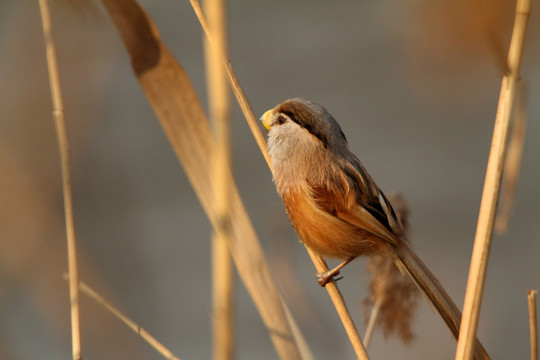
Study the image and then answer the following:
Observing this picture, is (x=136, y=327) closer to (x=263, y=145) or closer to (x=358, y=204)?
(x=263, y=145)

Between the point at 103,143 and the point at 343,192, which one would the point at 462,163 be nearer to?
the point at 103,143

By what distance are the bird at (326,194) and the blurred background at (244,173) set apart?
1.01 feet

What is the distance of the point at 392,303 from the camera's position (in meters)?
2.72

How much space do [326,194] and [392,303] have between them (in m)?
0.59

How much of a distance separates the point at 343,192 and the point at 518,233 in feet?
12.6

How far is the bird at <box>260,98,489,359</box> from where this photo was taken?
2977mm

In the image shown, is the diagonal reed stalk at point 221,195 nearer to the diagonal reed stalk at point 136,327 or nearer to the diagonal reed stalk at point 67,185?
the diagonal reed stalk at point 136,327

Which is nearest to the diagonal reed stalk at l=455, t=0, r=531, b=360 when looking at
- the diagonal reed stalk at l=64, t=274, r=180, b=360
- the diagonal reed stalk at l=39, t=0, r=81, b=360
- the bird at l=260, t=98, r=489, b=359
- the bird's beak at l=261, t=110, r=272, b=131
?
the diagonal reed stalk at l=64, t=274, r=180, b=360

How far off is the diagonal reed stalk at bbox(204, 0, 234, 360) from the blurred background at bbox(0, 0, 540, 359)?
840 millimetres

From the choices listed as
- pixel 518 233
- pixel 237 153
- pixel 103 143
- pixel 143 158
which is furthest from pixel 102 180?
pixel 518 233

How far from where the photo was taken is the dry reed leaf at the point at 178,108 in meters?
2.19

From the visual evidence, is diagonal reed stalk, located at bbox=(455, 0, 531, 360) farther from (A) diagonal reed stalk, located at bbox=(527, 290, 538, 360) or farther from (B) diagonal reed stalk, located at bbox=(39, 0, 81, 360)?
(B) diagonal reed stalk, located at bbox=(39, 0, 81, 360)

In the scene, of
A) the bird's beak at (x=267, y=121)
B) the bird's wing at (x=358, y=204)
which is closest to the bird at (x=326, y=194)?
the bird's wing at (x=358, y=204)

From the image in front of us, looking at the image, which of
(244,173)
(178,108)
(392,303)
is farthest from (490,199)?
(244,173)
